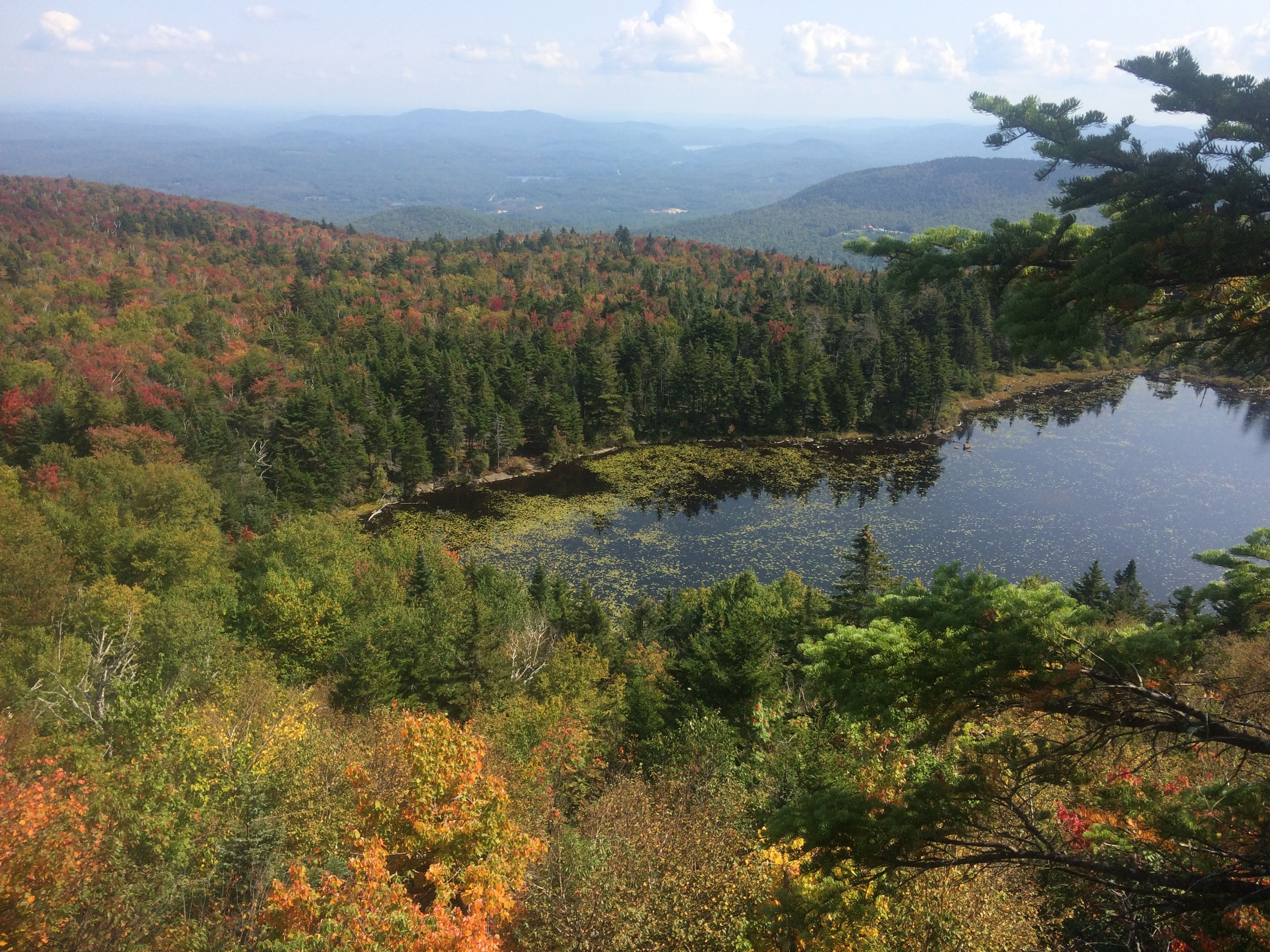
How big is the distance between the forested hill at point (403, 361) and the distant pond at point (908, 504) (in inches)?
171

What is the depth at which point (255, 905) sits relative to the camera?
34.4 feet

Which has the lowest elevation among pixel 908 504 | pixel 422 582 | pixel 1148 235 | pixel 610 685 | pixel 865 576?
pixel 908 504

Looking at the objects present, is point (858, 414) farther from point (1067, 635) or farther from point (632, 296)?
point (1067, 635)

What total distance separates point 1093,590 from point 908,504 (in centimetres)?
1654

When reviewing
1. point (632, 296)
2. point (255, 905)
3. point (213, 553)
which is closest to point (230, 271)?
point (632, 296)

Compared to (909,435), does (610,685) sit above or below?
above

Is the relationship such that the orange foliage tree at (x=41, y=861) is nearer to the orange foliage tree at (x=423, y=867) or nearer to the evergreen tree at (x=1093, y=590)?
the orange foliage tree at (x=423, y=867)

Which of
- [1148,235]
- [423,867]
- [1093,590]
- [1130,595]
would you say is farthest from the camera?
[1130,595]

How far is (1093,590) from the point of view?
30.5m

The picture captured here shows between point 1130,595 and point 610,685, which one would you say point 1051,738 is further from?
point 1130,595

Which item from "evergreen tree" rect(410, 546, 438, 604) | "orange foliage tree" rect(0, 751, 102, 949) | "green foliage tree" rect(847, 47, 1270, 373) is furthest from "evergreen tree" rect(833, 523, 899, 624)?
"orange foliage tree" rect(0, 751, 102, 949)

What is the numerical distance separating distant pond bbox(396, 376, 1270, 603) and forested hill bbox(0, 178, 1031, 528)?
4.34 metres

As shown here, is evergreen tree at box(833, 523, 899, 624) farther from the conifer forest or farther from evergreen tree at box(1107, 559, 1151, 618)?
evergreen tree at box(1107, 559, 1151, 618)

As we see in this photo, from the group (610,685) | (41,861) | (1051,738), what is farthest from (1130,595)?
(41,861)
